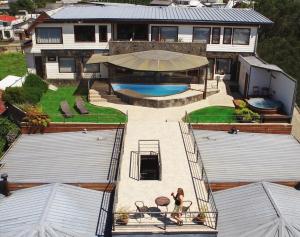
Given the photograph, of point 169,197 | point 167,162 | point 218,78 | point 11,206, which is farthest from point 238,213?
point 218,78

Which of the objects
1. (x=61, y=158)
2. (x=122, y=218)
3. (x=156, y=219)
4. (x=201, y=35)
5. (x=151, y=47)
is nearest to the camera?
(x=122, y=218)

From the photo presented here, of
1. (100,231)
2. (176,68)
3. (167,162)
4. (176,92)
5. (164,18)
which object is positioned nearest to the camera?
(100,231)

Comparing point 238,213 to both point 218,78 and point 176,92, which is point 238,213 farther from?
point 218,78

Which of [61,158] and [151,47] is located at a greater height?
[151,47]

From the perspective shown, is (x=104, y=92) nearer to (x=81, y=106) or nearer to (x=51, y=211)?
(x=81, y=106)

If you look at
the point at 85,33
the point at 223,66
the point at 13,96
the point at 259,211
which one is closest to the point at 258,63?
the point at 223,66

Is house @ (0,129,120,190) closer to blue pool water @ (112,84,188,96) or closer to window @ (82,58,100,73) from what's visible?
blue pool water @ (112,84,188,96)
